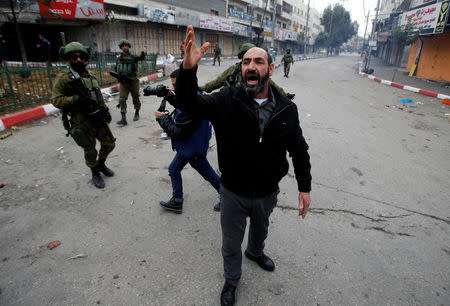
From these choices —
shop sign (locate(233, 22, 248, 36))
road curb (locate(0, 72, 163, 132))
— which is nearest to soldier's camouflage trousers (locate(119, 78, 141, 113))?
road curb (locate(0, 72, 163, 132))

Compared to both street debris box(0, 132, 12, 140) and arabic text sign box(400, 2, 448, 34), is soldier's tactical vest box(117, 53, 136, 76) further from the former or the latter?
arabic text sign box(400, 2, 448, 34)

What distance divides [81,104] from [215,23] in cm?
2905

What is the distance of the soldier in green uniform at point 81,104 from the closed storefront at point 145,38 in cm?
1967

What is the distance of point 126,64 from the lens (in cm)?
586

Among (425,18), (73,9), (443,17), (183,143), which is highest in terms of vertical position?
(425,18)

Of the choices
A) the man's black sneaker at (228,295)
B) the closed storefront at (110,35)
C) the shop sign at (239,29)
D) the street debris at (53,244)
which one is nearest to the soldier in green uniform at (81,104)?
the street debris at (53,244)

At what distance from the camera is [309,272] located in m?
2.26

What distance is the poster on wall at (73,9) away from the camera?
42.3ft

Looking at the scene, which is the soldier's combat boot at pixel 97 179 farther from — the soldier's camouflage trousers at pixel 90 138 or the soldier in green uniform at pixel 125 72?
the soldier in green uniform at pixel 125 72

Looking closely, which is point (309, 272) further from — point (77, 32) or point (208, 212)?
point (77, 32)

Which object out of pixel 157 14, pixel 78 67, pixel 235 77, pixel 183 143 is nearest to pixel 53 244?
pixel 183 143

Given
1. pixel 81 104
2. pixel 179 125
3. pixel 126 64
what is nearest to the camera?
pixel 179 125

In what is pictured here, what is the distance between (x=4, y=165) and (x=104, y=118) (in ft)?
6.51

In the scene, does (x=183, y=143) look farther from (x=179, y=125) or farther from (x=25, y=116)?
(x=25, y=116)
